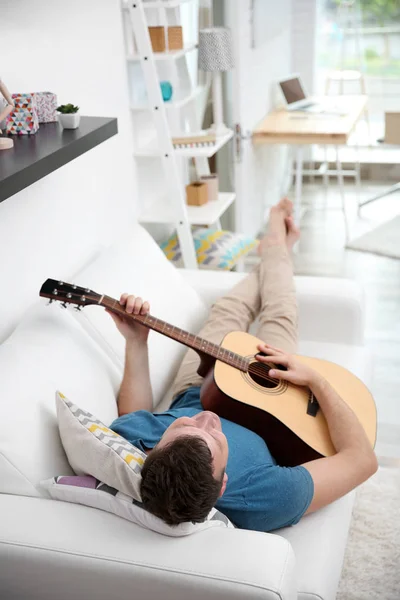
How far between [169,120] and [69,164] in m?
1.06

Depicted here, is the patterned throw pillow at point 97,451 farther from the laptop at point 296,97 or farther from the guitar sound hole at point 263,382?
the laptop at point 296,97

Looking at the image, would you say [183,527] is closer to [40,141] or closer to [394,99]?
[40,141]

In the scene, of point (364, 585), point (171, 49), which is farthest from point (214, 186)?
point (364, 585)

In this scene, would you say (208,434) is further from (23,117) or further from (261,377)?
(23,117)

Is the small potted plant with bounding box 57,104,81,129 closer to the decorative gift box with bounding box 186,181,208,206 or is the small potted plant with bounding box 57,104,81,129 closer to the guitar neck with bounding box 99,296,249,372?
the guitar neck with bounding box 99,296,249,372

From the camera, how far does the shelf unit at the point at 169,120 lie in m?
2.78

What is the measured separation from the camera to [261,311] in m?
2.53

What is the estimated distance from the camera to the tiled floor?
2959 mm

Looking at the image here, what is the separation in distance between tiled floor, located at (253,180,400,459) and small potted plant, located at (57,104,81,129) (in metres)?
1.58

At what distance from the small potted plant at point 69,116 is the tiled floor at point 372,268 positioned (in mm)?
1585

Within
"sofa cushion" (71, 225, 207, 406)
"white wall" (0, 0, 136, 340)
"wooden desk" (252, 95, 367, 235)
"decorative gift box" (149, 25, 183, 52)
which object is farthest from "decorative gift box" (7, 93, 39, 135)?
"wooden desk" (252, 95, 367, 235)

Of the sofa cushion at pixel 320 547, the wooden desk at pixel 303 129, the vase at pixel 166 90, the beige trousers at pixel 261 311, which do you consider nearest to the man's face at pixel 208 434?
the sofa cushion at pixel 320 547

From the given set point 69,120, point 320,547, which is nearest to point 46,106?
point 69,120

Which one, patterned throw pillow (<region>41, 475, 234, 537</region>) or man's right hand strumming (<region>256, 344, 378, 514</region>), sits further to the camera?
man's right hand strumming (<region>256, 344, 378, 514</region>)
